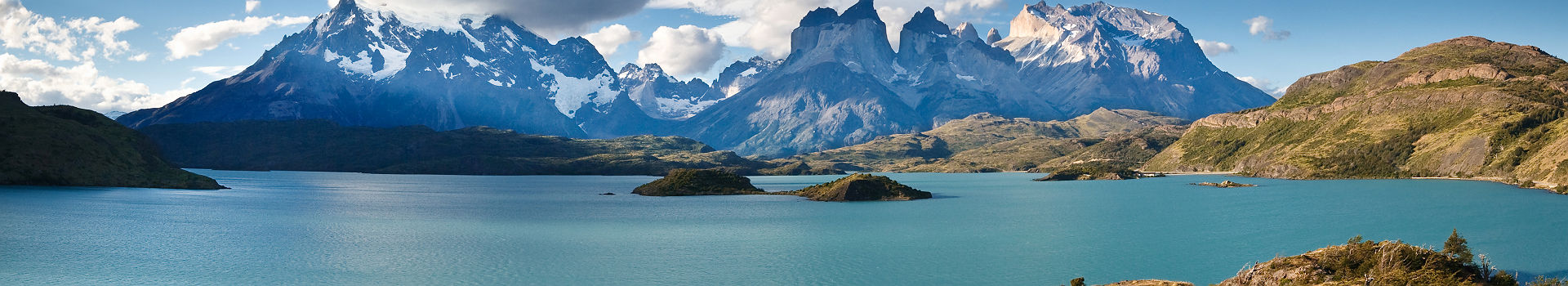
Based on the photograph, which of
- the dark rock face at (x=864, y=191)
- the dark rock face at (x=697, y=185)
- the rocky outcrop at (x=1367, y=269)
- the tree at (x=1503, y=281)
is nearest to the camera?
the rocky outcrop at (x=1367, y=269)

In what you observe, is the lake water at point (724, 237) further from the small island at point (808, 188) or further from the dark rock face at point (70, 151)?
the small island at point (808, 188)

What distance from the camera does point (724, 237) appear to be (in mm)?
78188

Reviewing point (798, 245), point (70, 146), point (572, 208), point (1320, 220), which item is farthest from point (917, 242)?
point (70, 146)

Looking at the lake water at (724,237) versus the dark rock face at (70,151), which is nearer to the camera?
the lake water at (724,237)

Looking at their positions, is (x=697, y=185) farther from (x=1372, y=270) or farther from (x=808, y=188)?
(x=1372, y=270)

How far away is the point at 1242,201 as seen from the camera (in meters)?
126

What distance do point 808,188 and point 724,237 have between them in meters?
82.0

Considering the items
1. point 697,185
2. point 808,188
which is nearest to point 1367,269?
point 808,188

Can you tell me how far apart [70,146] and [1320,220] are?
171183 mm

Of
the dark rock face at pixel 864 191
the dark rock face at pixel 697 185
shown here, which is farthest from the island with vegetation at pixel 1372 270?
the dark rock face at pixel 697 185

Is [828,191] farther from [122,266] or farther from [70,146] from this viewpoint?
[70,146]

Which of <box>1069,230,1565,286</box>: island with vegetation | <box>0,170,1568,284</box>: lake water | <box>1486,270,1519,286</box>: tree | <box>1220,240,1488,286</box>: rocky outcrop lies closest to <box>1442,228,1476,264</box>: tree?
<box>1069,230,1565,286</box>: island with vegetation

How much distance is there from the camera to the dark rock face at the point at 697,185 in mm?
163875

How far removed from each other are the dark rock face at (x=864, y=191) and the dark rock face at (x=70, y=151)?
11208 cm
